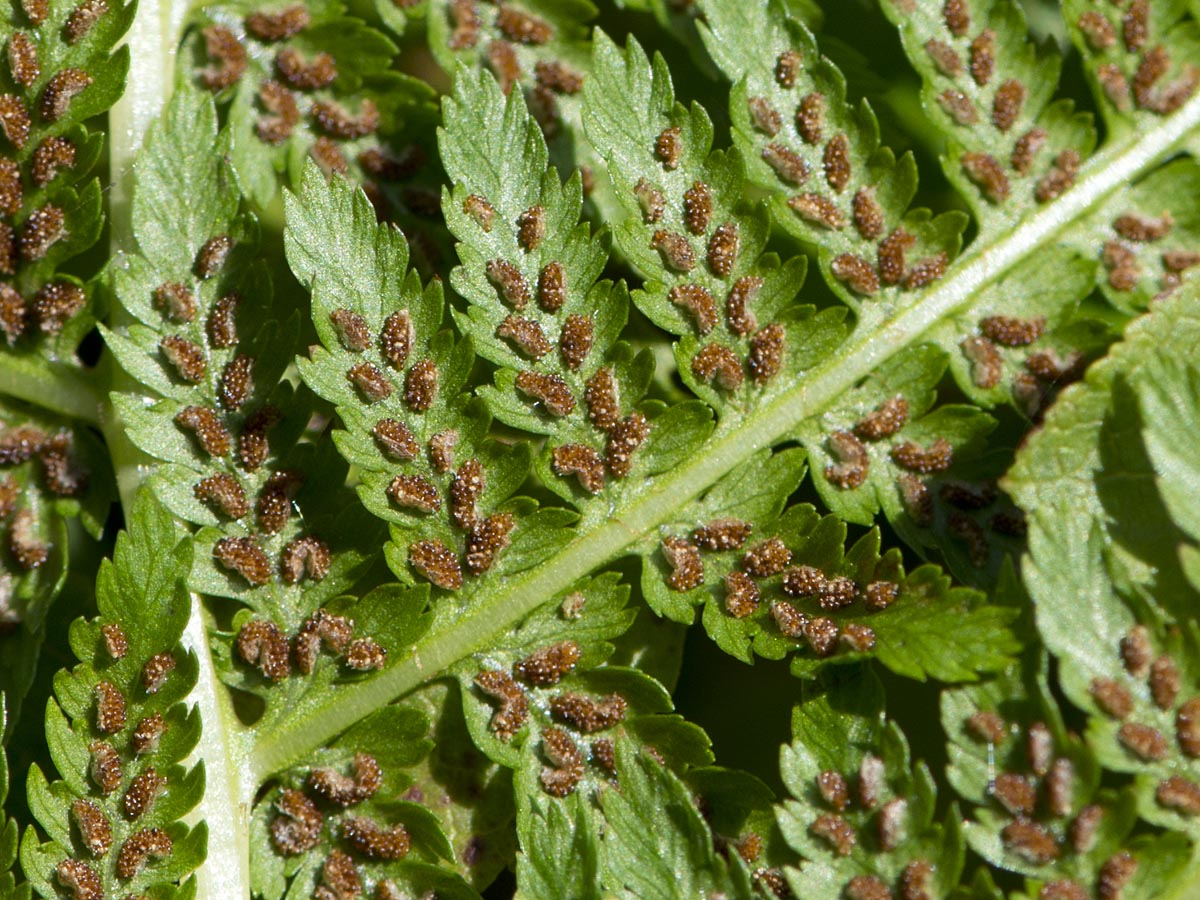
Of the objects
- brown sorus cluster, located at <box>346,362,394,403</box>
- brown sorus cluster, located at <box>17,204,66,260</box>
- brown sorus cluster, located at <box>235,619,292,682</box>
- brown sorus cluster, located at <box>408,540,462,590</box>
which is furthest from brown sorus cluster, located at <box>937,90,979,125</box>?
brown sorus cluster, located at <box>17,204,66,260</box>

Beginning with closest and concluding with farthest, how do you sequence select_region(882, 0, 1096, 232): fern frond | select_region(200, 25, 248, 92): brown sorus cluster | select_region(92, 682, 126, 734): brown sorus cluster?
select_region(92, 682, 126, 734): brown sorus cluster
select_region(882, 0, 1096, 232): fern frond
select_region(200, 25, 248, 92): brown sorus cluster

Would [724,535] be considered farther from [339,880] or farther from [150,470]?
[150,470]

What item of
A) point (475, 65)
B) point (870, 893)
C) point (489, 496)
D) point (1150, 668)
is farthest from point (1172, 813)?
point (475, 65)

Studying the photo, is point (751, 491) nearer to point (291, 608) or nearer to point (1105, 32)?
point (291, 608)

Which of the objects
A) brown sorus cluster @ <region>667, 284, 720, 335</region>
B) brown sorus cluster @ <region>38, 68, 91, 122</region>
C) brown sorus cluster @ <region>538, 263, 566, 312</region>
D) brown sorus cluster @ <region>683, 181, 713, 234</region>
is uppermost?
brown sorus cluster @ <region>683, 181, 713, 234</region>

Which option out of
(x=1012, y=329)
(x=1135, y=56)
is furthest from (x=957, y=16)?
(x=1012, y=329)

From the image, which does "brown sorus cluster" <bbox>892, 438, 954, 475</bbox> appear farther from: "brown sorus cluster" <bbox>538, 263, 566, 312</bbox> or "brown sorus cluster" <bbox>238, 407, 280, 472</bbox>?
"brown sorus cluster" <bbox>238, 407, 280, 472</bbox>
